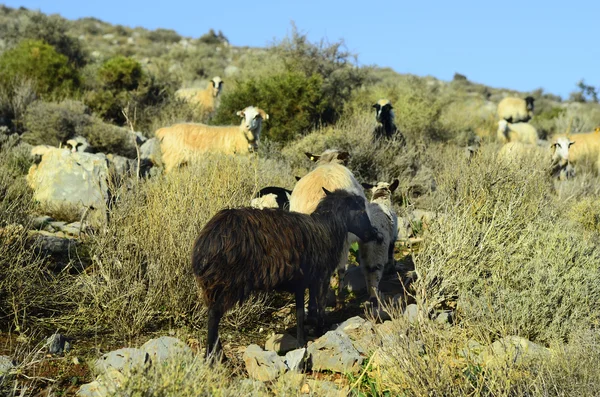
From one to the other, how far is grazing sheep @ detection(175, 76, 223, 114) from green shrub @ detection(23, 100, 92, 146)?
19.4ft

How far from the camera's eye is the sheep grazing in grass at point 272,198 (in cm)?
806

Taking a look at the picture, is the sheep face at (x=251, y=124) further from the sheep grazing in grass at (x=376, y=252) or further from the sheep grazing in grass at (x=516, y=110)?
the sheep grazing in grass at (x=516, y=110)

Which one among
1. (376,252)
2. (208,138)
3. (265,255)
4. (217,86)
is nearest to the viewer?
(265,255)

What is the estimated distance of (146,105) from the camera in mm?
18234

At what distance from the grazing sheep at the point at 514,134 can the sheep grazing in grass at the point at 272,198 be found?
39.1 ft

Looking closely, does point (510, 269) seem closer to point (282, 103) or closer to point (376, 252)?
point (376, 252)

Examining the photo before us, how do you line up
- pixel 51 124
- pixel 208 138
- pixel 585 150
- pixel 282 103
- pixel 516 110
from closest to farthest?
pixel 208 138 → pixel 51 124 → pixel 282 103 → pixel 585 150 → pixel 516 110

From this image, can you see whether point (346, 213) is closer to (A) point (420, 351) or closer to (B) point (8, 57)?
(A) point (420, 351)

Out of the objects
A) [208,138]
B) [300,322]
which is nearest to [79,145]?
[208,138]

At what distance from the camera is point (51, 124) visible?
539 inches

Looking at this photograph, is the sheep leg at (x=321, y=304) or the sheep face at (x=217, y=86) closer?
the sheep leg at (x=321, y=304)

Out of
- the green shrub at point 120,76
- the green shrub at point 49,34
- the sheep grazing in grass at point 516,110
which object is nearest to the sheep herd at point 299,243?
the green shrub at point 120,76

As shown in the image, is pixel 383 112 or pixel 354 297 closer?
pixel 354 297

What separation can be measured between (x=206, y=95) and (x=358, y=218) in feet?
48.3
